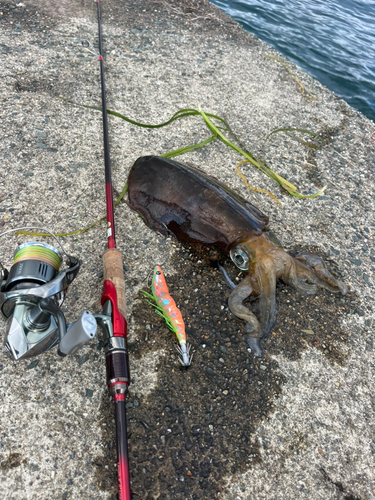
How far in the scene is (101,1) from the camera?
6867mm

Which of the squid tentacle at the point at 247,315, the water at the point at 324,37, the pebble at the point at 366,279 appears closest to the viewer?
the squid tentacle at the point at 247,315

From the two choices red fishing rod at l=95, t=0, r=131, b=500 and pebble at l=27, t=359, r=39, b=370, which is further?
pebble at l=27, t=359, r=39, b=370

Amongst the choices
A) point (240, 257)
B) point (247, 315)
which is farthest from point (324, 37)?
point (247, 315)

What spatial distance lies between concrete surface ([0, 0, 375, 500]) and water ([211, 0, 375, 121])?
2586 mm

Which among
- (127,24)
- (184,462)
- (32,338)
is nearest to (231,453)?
(184,462)

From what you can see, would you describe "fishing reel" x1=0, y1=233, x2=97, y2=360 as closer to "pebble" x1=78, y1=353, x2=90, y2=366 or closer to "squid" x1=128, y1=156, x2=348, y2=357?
Answer: "pebble" x1=78, y1=353, x2=90, y2=366

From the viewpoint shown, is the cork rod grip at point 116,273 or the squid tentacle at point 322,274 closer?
the cork rod grip at point 116,273

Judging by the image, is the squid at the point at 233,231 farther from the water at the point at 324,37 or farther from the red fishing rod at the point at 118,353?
the water at the point at 324,37

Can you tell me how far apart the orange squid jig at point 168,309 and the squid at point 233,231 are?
0.52m

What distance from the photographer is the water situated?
8.59 m

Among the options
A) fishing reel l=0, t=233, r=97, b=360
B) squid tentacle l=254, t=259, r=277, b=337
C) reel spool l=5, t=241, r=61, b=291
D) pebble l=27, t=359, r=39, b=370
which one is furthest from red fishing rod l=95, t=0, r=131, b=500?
squid tentacle l=254, t=259, r=277, b=337

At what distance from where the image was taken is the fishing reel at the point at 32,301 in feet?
6.93

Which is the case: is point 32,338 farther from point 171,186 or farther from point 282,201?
point 282,201

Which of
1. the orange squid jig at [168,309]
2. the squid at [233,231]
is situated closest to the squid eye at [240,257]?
the squid at [233,231]
